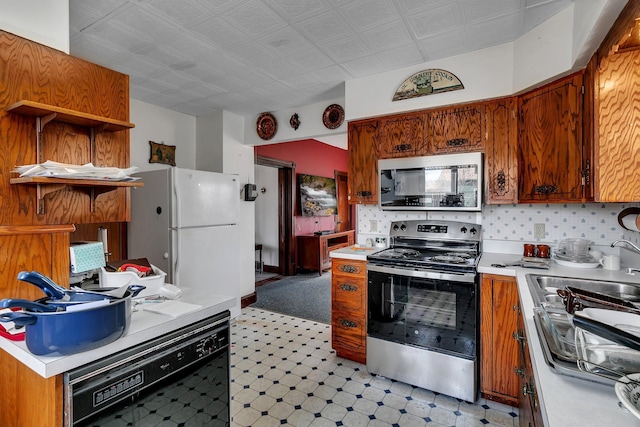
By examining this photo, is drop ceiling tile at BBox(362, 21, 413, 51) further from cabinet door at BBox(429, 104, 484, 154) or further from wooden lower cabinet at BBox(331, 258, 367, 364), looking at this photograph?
wooden lower cabinet at BBox(331, 258, 367, 364)

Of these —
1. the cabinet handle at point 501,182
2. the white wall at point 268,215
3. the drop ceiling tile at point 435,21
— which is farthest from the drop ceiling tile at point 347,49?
the white wall at point 268,215

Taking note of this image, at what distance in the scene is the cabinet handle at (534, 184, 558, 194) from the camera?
2.09m

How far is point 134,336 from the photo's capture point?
1121 millimetres

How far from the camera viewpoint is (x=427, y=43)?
2316 mm

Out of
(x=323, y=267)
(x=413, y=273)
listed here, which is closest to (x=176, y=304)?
(x=413, y=273)

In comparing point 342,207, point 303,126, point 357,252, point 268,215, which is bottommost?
point 357,252

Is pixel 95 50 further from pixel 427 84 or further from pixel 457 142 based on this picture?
pixel 457 142

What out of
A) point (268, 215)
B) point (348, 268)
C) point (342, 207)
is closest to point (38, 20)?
point (348, 268)

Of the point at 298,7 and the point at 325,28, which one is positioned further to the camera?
the point at 325,28

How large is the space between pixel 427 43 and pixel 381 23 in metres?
0.46

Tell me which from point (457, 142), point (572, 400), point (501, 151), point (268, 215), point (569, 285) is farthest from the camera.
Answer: point (268, 215)

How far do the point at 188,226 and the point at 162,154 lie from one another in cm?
122

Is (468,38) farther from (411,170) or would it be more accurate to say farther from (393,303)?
(393,303)

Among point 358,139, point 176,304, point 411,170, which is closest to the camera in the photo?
point 176,304
